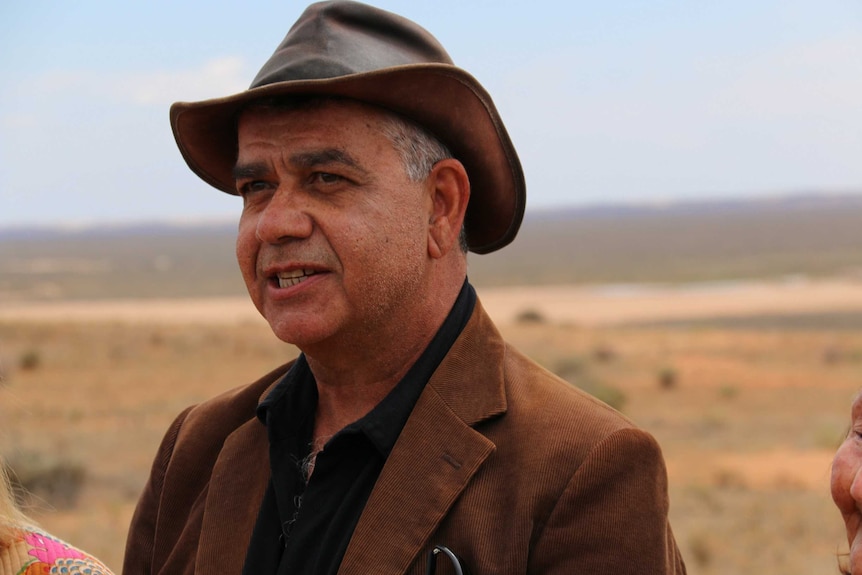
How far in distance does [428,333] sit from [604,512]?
2.08ft

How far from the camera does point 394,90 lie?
8.24 feet

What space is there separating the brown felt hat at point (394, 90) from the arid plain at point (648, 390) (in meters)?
0.83

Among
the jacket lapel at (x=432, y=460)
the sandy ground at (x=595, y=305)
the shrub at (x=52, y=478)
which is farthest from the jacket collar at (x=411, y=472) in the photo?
the sandy ground at (x=595, y=305)

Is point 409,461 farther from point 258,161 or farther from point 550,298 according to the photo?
point 550,298

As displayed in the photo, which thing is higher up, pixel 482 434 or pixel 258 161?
pixel 258 161

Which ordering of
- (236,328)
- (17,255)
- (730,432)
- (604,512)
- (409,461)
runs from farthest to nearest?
(17,255) < (236,328) < (730,432) < (409,461) < (604,512)

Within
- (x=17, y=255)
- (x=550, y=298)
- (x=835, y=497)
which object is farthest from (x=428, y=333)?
(x=17, y=255)

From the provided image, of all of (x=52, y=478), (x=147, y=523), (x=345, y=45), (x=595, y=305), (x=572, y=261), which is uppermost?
(x=345, y=45)

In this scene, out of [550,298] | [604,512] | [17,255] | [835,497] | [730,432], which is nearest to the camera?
[835,497]

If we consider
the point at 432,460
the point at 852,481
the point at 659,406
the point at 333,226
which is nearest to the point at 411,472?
the point at 432,460

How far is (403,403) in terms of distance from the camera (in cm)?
260

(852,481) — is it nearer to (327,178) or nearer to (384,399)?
(384,399)

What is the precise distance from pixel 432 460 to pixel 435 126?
78 centimetres

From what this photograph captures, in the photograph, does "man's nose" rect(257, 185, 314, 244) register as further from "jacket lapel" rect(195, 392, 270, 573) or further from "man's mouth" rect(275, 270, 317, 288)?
"jacket lapel" rect(195, 392, 270, 573)
